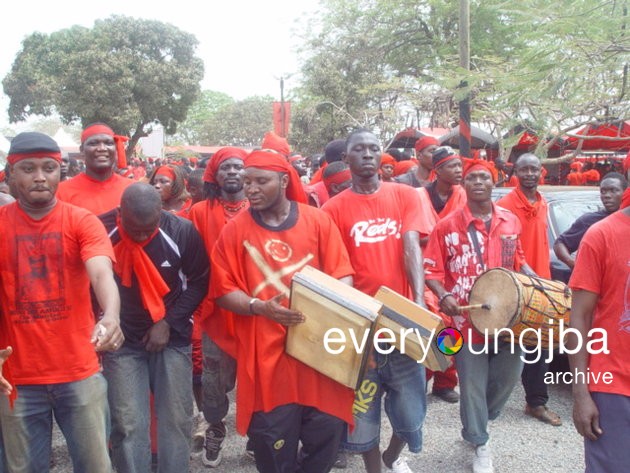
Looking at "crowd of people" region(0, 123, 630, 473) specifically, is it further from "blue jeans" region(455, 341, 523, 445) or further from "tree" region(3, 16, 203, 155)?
"tree" region(3, 16, 203, 155)

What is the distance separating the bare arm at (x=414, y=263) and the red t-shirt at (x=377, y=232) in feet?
0.13

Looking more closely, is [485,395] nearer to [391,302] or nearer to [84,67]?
[391,302]

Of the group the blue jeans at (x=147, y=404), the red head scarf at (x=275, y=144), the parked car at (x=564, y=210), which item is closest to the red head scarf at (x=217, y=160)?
the red head scarf at (x=275, y=144)

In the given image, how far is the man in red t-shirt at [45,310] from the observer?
2984 millimetres

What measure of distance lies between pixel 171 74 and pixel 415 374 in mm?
28824

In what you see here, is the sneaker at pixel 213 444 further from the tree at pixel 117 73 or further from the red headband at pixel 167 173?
the tree at pixel 117 73

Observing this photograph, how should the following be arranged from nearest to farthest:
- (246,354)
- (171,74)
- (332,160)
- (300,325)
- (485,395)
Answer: (300,325) < (246,354) < (485,395) < (332,160) < (171,74)

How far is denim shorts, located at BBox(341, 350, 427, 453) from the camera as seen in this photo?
3.77 m

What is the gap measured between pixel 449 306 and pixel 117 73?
90.0 feet

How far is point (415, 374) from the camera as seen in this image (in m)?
3.82

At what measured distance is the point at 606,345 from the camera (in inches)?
109

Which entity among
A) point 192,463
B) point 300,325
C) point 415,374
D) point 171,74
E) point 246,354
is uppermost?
point 171,74

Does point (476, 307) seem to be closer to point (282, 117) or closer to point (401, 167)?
point (401, 167)

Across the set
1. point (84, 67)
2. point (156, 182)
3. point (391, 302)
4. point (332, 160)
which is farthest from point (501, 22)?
point (391, 302)
